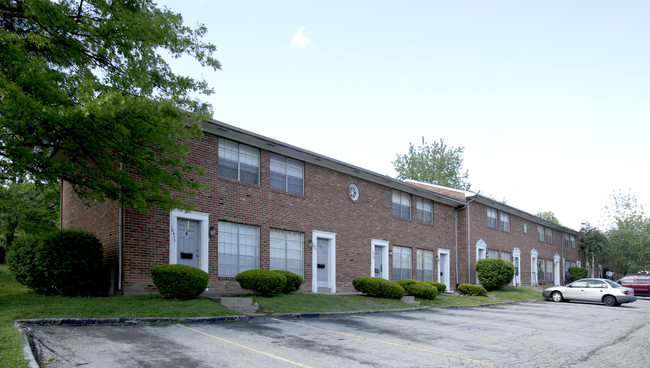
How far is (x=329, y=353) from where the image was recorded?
8.87 m

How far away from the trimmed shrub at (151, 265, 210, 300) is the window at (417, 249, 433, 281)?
16.0 metres

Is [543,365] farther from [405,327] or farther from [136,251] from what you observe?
[136,251]

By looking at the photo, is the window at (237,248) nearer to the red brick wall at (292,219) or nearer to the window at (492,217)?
the red brick wall at (292,219)

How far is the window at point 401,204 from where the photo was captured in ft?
84.1

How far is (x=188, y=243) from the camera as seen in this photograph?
15641mm

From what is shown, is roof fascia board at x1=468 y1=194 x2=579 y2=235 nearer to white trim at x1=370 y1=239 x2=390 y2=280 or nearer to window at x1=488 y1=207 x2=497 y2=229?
window at x1=488 y1=207 x2=497 y2=229

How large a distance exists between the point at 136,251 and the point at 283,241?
5.99m

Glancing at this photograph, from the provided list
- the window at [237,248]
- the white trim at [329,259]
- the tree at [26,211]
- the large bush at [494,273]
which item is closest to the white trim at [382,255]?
the white trim at [329,259]

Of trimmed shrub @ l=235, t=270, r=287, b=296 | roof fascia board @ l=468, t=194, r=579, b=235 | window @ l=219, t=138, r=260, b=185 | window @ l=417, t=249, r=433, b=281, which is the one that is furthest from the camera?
roof fascia board @ l=468, t=194, r=579, b=235

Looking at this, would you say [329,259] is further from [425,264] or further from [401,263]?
[425,264]

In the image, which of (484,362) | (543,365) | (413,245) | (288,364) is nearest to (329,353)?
(288,364)

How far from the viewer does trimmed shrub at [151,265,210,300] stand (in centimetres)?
1315

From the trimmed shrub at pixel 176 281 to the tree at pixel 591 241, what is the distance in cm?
4845

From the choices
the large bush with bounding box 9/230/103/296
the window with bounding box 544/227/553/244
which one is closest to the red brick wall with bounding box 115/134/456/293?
the large bush with bounding box 9/230/103/296
